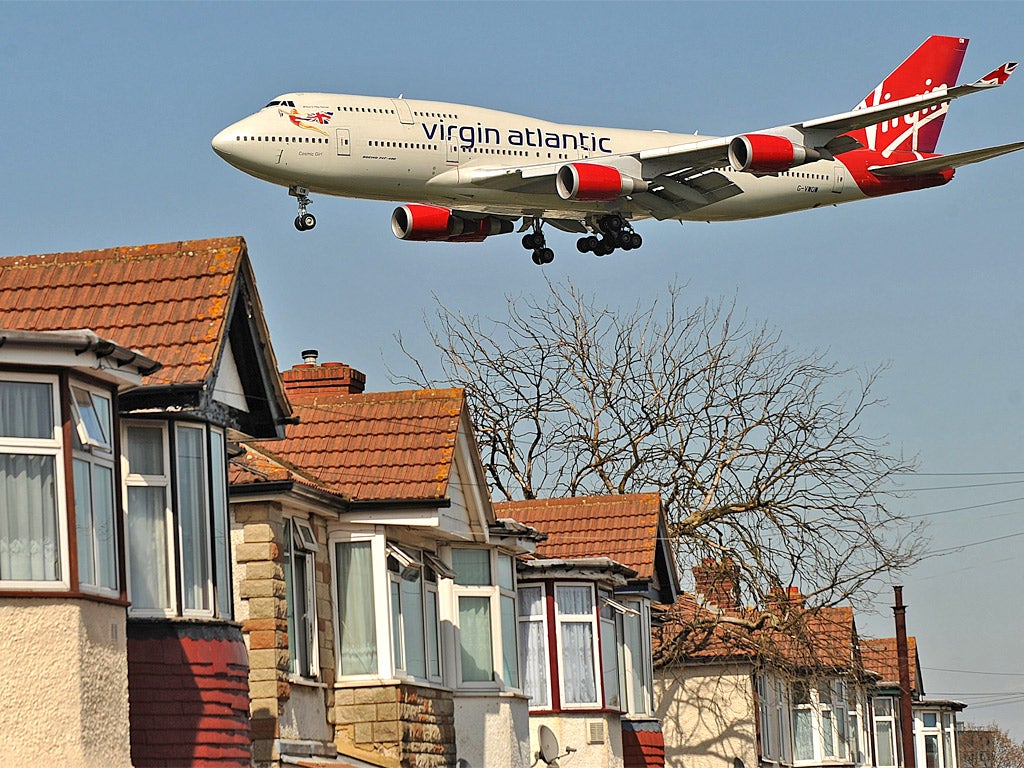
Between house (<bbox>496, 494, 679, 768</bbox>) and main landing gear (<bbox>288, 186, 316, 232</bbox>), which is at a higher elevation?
main landing gear (<bbox>288, 186, 316, 232</bbox>)

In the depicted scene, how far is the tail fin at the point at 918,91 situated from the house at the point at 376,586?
29740 millimetres

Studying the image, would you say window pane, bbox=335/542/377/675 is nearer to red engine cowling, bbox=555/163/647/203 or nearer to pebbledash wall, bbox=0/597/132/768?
pebbledash wall, bbox=0/597/132/768

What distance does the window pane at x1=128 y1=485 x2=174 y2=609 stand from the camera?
16375 mm

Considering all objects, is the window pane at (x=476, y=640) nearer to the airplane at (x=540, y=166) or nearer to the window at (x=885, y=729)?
the airplane at (x=540, y=166)

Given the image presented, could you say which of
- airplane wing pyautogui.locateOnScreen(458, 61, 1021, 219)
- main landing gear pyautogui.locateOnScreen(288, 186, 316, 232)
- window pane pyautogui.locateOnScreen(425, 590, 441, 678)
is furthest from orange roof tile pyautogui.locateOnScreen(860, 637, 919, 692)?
window pane pyautogui.locateOnScreen(425, 590, 441, 678)

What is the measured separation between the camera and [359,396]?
2356 cm

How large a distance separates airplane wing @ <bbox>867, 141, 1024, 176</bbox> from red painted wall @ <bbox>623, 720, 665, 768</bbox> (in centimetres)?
1714

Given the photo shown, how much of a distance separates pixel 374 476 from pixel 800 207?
2789 cm

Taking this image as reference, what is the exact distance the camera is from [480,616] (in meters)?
24.5

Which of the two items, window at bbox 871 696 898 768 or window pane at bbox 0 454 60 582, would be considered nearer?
window pane at bbox 0 454 60 582

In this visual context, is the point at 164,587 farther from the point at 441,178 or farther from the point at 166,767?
the point at 441,178

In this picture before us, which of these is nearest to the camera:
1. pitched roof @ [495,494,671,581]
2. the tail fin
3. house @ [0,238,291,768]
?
house @ [0,238,291,768]

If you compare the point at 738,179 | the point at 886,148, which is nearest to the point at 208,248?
the point at 738,179

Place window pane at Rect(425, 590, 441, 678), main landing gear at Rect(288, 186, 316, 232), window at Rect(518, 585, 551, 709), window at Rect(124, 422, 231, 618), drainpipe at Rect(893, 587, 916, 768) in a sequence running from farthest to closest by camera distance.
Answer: drainpipe at Rect(893, 587, 916, 768) < main landing gear at Rect(288, 186, 316, 232) < window at Rect(518, 585, 551, 709) < window pane at Rect(425, 590, 441, 678) < window at Rect(124, 422, 231, 618)
